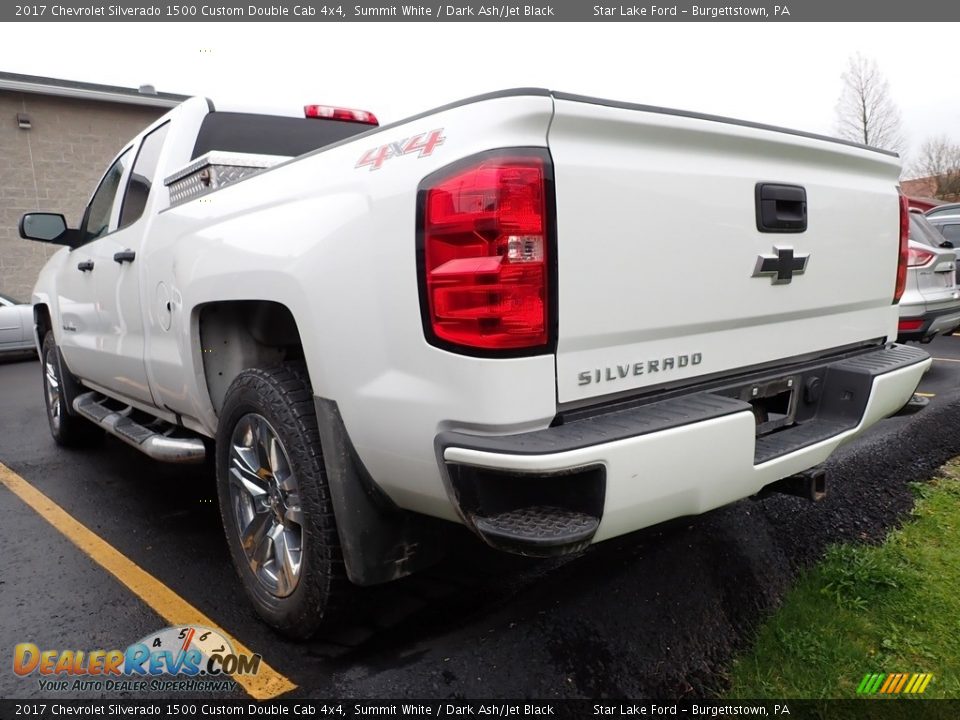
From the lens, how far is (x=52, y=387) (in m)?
5.32

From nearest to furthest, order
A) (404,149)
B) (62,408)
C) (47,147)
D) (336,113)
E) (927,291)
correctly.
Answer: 1. (404,149)
2. (336,113)
3. (62,408)
4. (927,291)
5. (47,147)

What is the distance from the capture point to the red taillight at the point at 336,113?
3.70 m

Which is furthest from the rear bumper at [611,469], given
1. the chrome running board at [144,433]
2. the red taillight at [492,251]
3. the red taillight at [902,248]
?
the chrome running board at [144,433]

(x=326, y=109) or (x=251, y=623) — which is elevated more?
(x=326, y=109)

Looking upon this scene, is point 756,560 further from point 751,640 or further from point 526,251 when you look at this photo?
point 526,251

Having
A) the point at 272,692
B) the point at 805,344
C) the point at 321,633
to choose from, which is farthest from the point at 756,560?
the point at 272,692

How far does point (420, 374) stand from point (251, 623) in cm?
140

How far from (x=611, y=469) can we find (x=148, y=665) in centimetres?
174

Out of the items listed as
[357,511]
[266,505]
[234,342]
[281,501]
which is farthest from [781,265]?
[234,342]

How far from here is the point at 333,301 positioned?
199cm

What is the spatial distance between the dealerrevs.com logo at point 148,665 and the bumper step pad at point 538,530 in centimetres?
115

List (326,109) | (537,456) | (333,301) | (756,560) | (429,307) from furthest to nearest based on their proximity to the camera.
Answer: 1. (326,109)
2. (756,560)
3. (333,301)
4. (429,307)
5. (537,456)

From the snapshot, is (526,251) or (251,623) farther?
(251,623)

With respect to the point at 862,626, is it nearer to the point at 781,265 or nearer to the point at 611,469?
the point at 781,265
